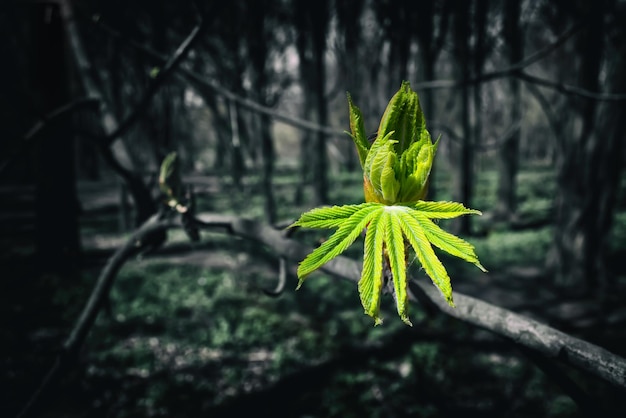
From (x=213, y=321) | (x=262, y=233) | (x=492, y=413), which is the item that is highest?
(x=262, y=233)

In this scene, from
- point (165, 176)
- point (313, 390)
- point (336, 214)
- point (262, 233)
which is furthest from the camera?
point (313, 390)

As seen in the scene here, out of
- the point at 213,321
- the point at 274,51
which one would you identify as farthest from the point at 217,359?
the point at 274,51

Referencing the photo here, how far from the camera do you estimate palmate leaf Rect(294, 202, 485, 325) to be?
1.58 feet

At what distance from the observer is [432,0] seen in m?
6.48

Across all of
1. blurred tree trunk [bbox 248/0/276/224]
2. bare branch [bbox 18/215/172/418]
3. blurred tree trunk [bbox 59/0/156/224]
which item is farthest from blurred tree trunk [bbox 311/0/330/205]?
bare branch [bbox 18/215/172/418]

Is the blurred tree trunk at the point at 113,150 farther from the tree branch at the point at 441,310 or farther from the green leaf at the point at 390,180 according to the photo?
the green leaf at the point at 390,180

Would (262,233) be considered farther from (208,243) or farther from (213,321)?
(208,243)

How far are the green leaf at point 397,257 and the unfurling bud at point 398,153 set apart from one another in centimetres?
5

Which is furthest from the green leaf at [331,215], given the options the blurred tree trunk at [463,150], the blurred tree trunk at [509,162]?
the blurred tree trunk at [509,162]

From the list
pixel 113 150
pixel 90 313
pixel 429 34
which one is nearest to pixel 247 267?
pixel 113 150

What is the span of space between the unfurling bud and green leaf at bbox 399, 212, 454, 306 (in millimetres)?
59

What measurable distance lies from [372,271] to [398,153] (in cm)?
20

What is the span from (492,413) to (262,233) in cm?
373

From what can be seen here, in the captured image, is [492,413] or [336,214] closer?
[336,214]
